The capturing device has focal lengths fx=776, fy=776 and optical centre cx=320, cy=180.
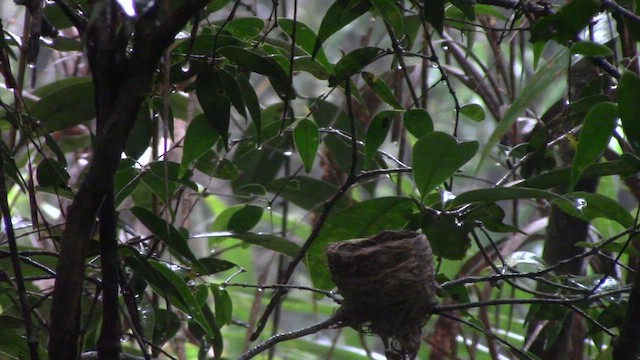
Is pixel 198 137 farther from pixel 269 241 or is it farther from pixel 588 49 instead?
pixel 588 49

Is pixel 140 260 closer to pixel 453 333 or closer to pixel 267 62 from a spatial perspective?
pixel 267 62

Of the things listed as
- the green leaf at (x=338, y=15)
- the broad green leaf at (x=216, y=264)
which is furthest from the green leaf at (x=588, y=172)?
the broad green leaf at (x=216, y=264)

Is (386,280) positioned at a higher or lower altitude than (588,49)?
lower

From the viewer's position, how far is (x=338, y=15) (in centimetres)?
64

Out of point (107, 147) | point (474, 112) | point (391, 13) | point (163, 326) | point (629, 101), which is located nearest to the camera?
point (107, 147)

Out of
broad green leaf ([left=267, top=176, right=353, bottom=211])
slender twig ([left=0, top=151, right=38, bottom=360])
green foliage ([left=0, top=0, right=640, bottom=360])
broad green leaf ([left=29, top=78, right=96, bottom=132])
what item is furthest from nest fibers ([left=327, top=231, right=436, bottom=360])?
broad green leaf ([left=267, top=176, right=353, bottom=211])

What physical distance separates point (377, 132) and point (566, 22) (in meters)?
0.19

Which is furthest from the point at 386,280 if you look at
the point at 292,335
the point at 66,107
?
the point at 66,107

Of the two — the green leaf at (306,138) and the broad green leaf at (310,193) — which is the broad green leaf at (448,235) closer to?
the green leaf at (306,138)

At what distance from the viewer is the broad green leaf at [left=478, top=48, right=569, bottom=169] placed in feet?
1.88

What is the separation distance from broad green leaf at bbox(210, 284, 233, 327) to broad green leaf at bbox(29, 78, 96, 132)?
0.25 m

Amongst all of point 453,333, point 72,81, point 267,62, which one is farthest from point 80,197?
point 453,333

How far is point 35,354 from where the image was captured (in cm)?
53

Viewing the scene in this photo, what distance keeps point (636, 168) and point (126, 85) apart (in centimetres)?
40
